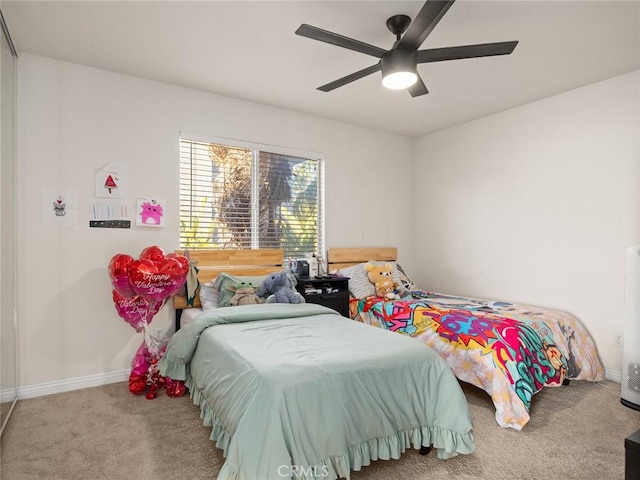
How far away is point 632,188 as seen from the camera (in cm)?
314

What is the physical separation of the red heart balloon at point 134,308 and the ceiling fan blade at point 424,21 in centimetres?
253

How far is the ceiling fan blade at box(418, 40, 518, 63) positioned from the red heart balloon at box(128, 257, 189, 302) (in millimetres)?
2251

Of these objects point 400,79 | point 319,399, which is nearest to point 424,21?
point 400,79

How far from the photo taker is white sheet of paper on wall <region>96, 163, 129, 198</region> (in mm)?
3092

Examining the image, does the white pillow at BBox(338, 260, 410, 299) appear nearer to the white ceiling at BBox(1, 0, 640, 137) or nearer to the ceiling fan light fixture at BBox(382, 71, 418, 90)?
the white ceiling at BBox(1, 0, 640, 137)

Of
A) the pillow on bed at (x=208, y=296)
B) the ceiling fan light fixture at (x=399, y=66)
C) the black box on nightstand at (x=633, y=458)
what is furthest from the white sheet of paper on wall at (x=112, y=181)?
the black box on nightstand at (x=633, y=458)

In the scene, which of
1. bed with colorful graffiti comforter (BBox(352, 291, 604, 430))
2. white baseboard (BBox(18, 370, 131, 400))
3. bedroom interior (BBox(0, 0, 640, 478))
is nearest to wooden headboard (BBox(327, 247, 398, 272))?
bedroom interior (BBox(0, 0, 640, 478))

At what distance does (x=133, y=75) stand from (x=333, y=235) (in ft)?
8.33

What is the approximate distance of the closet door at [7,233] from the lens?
92.5 inches

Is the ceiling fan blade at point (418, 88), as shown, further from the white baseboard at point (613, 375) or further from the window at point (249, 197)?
the white baseboard at point (613, 375)

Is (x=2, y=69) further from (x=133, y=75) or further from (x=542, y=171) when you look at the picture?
(x=542, y=171)

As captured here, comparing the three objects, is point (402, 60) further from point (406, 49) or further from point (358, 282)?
point (358, 282)

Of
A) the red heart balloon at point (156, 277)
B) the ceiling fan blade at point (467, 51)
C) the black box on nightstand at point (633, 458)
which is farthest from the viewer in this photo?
the red heart balloon at point (156, 277)

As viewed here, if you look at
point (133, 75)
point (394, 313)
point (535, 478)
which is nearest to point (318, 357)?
point (535, 478)
